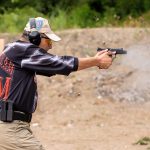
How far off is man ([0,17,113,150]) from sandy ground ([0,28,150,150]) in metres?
4.46

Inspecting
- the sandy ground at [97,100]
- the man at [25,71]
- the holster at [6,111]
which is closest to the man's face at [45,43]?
the man at [25,71]

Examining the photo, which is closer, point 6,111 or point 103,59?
point 103,59

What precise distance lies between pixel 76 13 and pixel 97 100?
586 cm

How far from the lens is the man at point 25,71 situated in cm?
573

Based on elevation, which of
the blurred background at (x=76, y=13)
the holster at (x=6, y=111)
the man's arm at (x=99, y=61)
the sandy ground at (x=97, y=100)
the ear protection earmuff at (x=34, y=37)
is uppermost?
the ear protection earmuff at (x=34, y=37)

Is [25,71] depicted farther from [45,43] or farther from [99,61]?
[99,61]

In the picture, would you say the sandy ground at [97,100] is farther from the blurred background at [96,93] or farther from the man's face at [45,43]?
the man's face at [45,43]

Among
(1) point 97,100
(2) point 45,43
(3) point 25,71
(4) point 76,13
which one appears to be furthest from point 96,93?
(3) point 25,71

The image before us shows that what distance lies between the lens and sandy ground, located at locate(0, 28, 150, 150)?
11.1 m

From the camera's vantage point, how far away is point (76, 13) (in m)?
18.6

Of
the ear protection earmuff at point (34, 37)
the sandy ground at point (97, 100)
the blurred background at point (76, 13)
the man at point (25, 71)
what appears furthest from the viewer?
the blurred background at point (76, 13)

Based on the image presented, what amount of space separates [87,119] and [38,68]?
670 cm

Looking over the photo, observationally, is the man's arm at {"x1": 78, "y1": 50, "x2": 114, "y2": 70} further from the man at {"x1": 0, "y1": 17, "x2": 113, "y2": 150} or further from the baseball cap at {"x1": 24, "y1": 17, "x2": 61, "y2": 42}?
the baseball cap at {"x1": 24, "y1": 17, "x2": 61, "y2": 42}

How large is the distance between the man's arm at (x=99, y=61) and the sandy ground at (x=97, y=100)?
14.9ft
